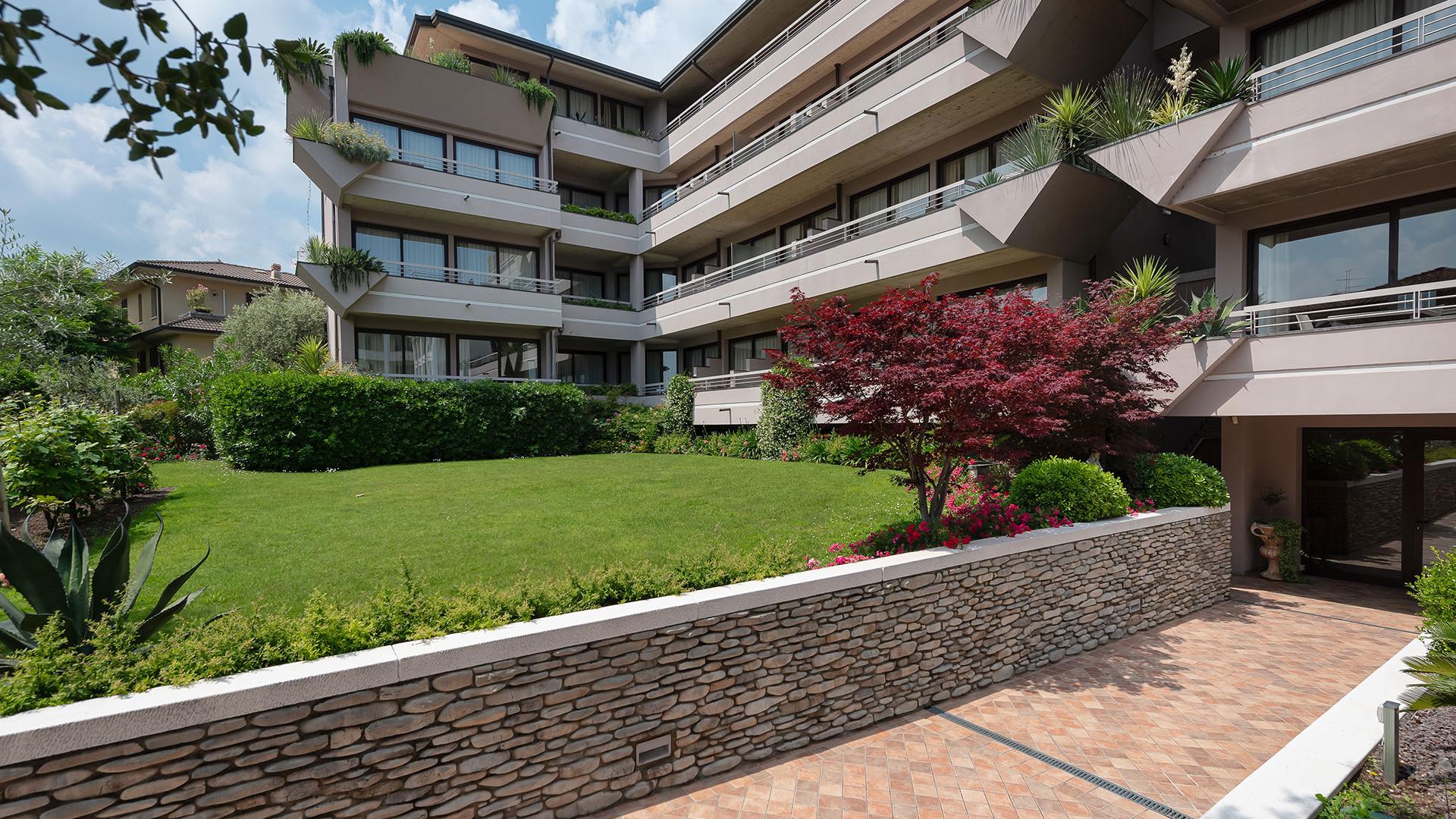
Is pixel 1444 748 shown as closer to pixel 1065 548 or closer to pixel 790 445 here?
pixel 1065 548

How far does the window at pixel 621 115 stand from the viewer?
28.0 metres

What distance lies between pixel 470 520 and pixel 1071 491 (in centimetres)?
883

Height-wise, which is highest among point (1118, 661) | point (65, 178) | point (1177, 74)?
point (1177, 74)

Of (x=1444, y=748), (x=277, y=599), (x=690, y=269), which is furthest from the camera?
(x=690, y=269)

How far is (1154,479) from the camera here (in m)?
11.0

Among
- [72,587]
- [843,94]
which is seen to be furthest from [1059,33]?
[72,587]

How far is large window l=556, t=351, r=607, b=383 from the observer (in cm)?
2733

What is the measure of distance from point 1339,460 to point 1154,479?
543cm

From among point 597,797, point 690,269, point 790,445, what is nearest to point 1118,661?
point 597,797

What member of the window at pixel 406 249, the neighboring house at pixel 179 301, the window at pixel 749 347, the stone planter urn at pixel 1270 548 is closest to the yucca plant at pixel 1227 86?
the stone planter urn at pixel 1270 548

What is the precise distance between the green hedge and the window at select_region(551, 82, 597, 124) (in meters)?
13.3

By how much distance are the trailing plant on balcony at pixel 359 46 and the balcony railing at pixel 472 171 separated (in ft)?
9.05

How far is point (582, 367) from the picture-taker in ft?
91.2

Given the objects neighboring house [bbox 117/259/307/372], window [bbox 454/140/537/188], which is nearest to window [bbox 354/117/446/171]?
window [bbox 454/140/537/188]
